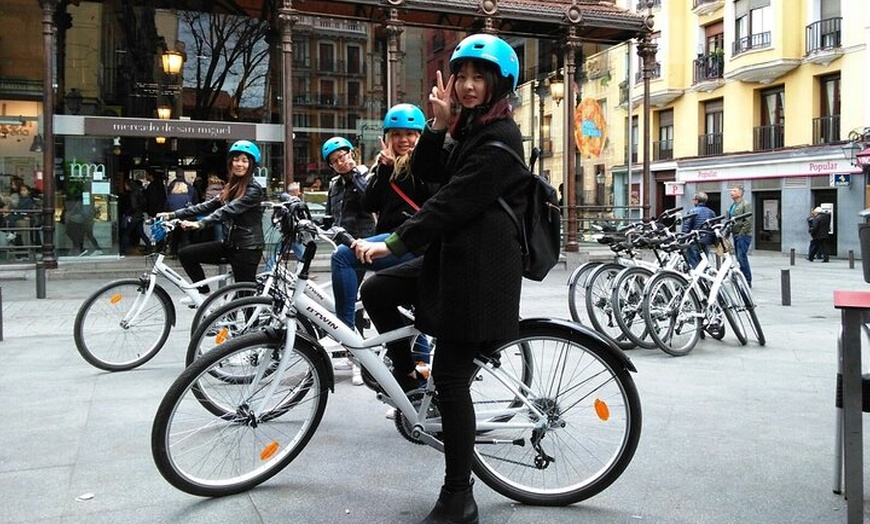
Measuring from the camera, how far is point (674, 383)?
564 cm

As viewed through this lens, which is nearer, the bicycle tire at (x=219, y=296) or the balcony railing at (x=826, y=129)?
the bicycle tire at (x=219, y=296)

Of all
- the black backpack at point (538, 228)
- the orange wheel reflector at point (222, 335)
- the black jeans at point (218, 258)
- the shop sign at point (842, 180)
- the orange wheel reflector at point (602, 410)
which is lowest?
the orange wheel reflector at point (602, 410)

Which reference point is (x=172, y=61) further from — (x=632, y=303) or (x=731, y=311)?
(x=731, y=311)

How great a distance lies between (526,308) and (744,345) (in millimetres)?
3053

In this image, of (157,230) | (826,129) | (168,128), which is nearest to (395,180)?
(157,230)

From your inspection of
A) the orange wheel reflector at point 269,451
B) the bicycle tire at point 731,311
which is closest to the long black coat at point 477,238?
the orange wheel reflector at point 269,451

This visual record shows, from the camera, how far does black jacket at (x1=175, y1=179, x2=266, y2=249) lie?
→ 5.90m

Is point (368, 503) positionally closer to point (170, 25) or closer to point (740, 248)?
point (740, 248)

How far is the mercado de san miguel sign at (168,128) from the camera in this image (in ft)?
49.6

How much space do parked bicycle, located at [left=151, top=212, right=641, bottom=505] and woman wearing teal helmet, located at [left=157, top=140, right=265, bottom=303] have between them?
2.80 m

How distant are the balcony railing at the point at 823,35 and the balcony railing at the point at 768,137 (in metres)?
3.24

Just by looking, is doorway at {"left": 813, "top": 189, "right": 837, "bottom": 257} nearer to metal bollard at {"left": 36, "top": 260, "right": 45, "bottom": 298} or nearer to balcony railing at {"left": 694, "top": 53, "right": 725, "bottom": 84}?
balcony railing at {"left": 694, "top": 53, "right": 725, "bottom": 84}

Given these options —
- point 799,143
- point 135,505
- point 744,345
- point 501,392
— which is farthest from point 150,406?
point 799,143

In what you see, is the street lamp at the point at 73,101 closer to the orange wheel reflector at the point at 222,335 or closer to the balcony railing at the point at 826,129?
the orange wheel reflector at the point at 222,335
